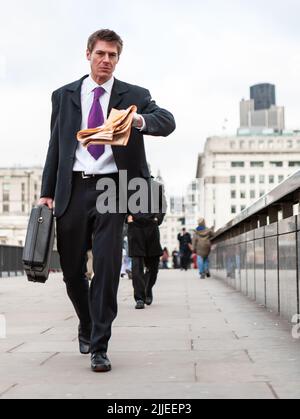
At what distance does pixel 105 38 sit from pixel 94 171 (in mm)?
811

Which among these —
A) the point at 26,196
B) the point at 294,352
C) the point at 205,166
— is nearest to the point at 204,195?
the point at 205,166

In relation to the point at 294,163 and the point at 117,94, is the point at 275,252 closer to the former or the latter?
the point at 117,94

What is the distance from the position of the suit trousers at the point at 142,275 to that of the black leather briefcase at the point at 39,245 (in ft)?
16.2

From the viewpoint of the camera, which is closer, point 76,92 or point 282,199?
point 76,92

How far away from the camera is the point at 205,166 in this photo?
5413 inches

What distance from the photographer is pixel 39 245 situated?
16.1ft

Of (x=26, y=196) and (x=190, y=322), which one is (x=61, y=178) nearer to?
(x=190, y=322)

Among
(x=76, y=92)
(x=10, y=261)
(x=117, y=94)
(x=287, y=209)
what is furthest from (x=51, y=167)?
(x=10, y=261)

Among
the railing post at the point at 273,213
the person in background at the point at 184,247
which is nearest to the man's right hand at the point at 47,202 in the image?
the railing post at the point at 273,213

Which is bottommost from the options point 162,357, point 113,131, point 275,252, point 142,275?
point 162,357

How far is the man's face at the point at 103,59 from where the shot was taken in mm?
4879

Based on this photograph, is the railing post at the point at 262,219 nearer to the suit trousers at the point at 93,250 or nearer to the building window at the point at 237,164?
the suit trousers at the point at 93,250

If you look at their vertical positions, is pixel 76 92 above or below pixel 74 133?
above

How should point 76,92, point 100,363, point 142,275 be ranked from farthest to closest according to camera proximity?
point 142,275, point 76,92, point 100,363
